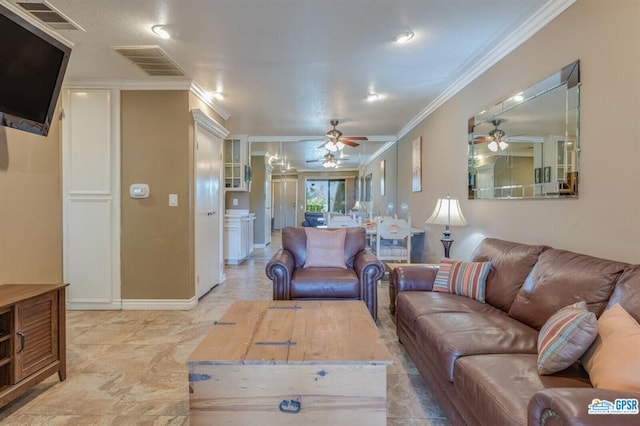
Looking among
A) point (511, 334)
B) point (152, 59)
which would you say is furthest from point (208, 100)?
point (511, 334)

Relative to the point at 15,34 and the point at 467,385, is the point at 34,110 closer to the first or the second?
the point at 15,34

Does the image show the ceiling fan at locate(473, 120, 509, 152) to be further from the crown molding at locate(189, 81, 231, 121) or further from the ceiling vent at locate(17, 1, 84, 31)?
the ceiling vent at locate(17, 1, 84, 31)

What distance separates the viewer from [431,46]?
2.88 meters

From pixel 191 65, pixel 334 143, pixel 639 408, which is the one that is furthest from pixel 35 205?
pixel 334 143

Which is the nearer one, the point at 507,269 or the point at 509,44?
the point at 507,269

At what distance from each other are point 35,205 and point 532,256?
3250mm

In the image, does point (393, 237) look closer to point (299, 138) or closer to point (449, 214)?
point (449, 214)

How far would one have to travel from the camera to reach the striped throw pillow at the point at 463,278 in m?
2.50

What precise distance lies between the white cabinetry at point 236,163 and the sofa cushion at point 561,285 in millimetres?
5195

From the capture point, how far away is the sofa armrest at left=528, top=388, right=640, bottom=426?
91 centimetres

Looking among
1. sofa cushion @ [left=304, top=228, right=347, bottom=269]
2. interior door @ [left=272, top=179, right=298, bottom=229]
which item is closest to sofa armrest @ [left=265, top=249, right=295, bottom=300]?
sofa cushion @ [left=304, top=228, right=347, bottom=269]

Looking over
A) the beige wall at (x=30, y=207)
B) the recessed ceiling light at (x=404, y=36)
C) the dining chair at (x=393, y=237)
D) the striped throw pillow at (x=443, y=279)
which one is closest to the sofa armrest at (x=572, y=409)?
the striped throw pillow at (x=443, y=279)

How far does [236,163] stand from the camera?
6.54 meters

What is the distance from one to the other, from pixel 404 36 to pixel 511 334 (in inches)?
86.8
